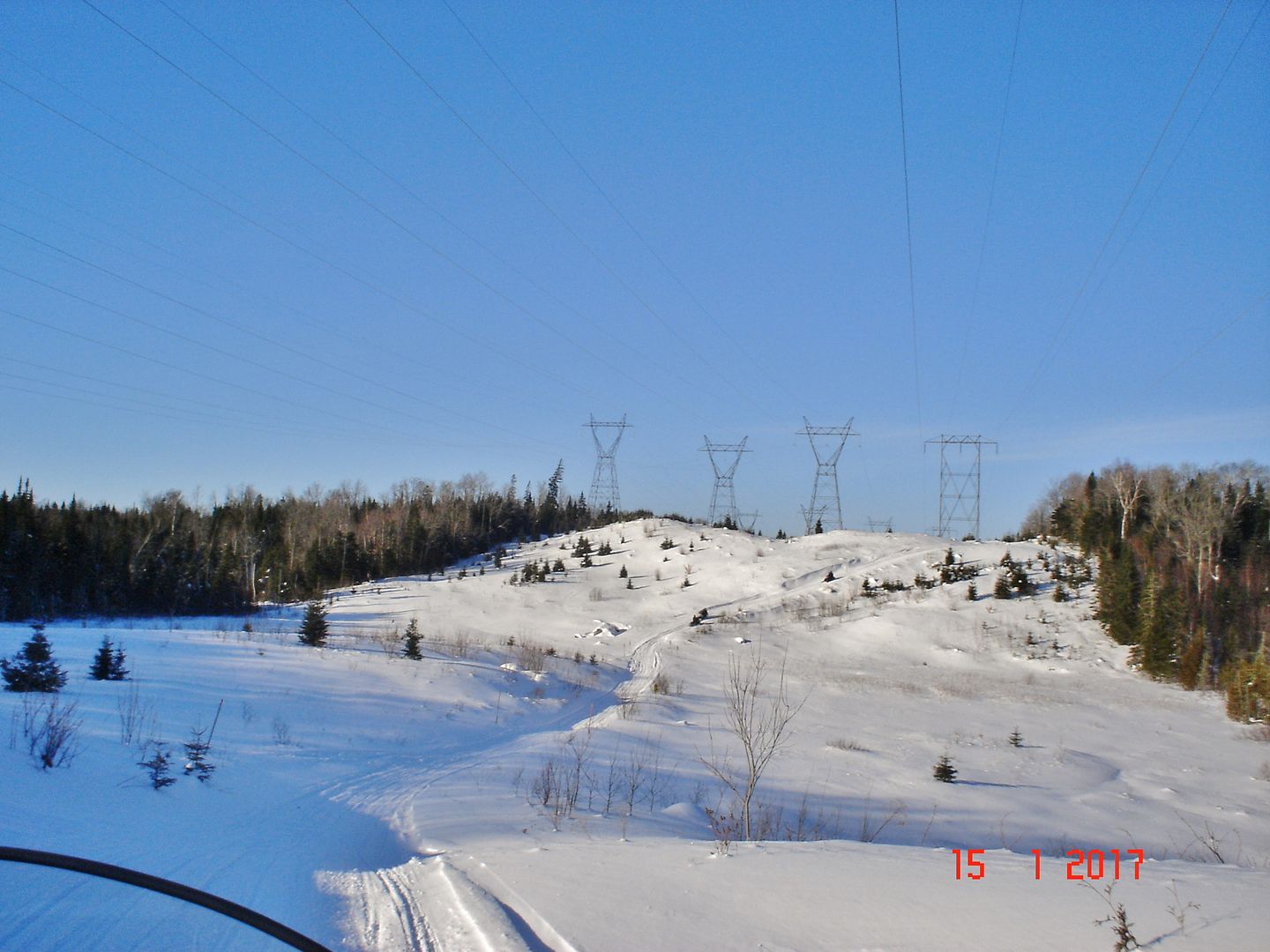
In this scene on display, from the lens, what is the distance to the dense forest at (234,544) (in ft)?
162

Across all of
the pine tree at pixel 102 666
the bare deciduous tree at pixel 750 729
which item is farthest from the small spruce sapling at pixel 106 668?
the bare deciduous tree at pixel 750 729

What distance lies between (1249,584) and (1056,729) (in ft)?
86.7

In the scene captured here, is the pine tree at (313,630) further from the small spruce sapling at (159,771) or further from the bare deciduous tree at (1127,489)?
the bare deciduous tree at (1127,489)

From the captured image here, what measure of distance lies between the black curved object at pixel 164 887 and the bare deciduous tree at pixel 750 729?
6.49m

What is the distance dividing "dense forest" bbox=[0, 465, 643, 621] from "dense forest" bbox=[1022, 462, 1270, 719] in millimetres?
49607

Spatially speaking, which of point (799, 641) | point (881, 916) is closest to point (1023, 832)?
point (881, 916)

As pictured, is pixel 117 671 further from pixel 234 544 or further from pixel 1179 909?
pixel 234 544

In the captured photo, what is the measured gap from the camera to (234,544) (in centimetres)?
6550

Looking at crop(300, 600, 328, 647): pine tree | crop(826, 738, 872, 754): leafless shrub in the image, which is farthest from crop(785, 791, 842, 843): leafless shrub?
crop(300, 600, 328, 647): pine tree

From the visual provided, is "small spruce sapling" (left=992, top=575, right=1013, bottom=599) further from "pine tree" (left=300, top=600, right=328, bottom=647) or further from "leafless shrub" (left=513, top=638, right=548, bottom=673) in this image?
"pine tree" (left=300, top=600, right=328, bottom=647)

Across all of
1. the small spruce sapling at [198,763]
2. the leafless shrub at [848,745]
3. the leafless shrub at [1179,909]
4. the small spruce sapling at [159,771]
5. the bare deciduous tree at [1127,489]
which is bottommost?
the leafless shrub at [848,745]

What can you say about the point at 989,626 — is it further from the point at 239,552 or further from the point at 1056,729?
the point at 239,552

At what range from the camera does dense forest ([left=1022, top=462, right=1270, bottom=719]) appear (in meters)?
32.2

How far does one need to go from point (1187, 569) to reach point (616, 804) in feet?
155
